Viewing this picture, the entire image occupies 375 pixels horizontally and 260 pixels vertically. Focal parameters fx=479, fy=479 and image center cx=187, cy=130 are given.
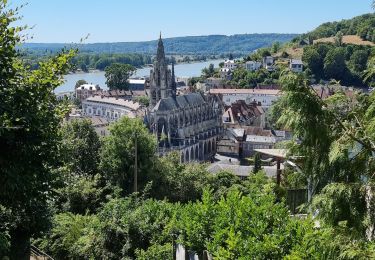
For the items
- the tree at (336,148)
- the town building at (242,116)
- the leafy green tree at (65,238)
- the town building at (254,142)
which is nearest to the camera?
the tree at (336,148)

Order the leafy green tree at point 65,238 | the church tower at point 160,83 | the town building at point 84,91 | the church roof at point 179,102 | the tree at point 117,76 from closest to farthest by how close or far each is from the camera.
A: the leafy green tree at point 65,238 → the church roof at point 179,102 → the church tower at point 160,83 → the town building at point 84,91 → the tree at point 117,76

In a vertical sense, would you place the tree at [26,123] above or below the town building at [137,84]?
above

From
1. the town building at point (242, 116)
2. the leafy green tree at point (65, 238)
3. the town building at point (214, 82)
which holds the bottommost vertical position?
the town building at point (242, 116)

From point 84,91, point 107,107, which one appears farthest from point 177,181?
point 84,91

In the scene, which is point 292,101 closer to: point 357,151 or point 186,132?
point 357,151

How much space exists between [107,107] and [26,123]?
8062cm

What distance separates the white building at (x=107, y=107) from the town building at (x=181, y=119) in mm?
19469

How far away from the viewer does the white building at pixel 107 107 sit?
81.4m

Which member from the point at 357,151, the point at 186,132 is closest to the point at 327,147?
the point at 357,151

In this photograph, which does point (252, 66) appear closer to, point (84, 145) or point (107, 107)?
point (107, 107)

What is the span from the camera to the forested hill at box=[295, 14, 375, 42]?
425 feet

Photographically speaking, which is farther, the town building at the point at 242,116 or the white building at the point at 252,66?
the white building at the point at 252,66

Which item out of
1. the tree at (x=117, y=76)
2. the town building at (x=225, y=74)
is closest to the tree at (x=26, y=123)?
the tree at (x=117, y=76)

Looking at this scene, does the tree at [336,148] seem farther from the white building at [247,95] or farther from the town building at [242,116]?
the white building at [247,95]
